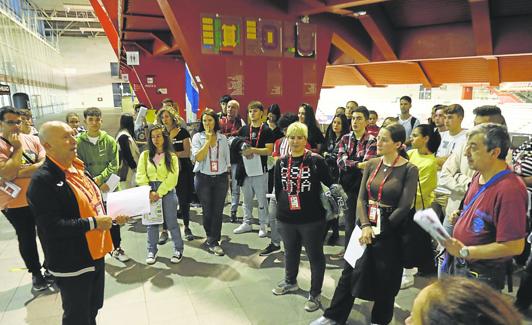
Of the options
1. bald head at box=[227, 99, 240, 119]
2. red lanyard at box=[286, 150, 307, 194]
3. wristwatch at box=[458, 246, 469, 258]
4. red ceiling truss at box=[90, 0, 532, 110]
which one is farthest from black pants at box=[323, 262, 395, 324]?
red ceiling truss at box=[90, 0, 532, 110]

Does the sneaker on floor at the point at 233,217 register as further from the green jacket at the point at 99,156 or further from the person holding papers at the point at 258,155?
the green jacket at the point at 99,156

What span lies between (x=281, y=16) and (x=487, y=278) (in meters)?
5.79

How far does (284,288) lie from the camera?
3232mm

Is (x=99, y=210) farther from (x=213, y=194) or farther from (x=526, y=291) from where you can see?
(x=526, y=291)

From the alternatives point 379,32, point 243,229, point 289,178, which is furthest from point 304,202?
point 379,32

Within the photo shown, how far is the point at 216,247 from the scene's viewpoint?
4.18 meters

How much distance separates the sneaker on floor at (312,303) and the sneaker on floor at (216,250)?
4.61ft

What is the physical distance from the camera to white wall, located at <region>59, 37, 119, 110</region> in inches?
1227

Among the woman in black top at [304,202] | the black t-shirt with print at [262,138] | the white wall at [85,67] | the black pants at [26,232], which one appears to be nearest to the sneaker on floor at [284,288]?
the woman in black top at [304,202]

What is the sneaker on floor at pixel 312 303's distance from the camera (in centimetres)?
294

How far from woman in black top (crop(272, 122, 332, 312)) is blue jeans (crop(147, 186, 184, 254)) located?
56.8 inches

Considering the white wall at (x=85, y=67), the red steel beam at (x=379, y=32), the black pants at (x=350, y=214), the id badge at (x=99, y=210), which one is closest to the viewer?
the id badge at (x=99, y=210)

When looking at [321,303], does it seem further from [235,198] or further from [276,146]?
[235,198]

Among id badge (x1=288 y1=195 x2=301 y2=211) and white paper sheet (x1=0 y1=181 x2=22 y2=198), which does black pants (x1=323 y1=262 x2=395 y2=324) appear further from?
white paper sheet (x1=0 y1=181 x2=22 y2=198)
